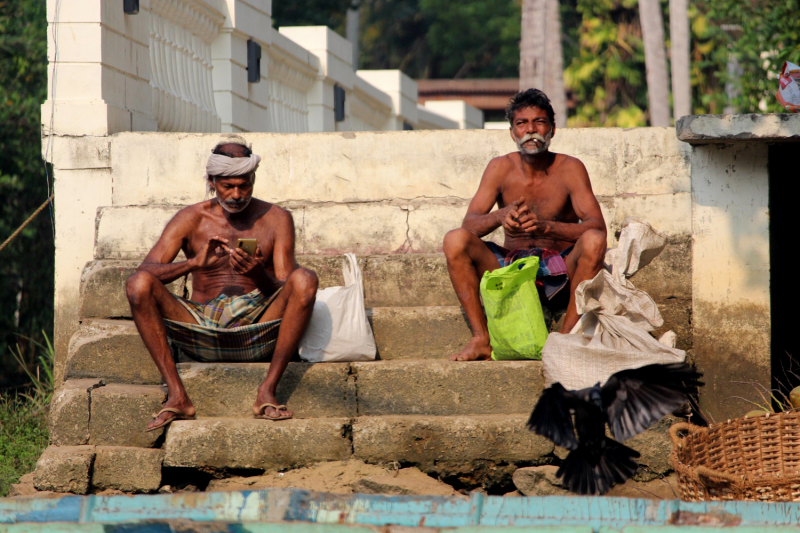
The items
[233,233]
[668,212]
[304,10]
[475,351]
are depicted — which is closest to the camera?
[475,351]

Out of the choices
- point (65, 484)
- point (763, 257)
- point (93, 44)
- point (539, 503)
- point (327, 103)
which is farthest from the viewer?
point (327, 103)

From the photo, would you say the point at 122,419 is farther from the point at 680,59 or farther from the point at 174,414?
the point at 680,59

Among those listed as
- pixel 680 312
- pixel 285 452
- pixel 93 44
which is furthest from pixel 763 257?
pixel 93 44

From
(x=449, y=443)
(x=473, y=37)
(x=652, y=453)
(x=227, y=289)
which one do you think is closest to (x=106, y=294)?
(x=227, y=289)

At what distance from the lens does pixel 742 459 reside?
4062 millimetres

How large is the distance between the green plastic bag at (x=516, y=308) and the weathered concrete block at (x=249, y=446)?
1.02m

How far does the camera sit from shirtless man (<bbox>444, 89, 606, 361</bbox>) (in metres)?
4.91

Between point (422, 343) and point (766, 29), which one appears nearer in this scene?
point (422, 343)

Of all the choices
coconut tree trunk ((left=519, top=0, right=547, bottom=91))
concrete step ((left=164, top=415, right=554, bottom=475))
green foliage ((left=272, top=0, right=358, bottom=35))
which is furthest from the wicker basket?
green foliage ((left=272, top=0, right=358, bottom=35))

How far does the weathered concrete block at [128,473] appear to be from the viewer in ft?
14.7

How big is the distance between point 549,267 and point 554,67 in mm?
7235

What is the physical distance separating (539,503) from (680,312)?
9.51 feet

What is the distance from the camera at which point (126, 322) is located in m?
5.41

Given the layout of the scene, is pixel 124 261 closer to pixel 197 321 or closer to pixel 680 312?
pixel 197 321
